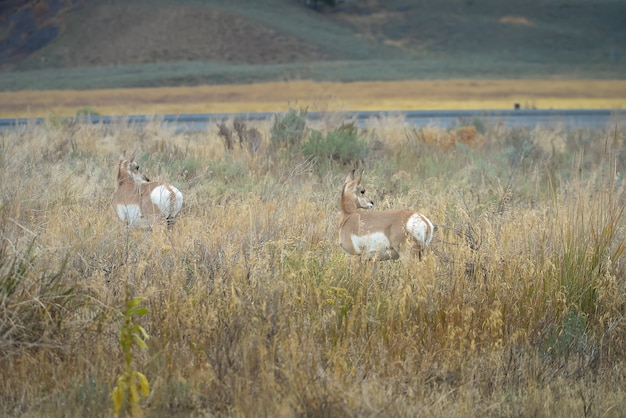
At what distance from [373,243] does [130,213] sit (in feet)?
8.81

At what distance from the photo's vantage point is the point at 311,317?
269 inches

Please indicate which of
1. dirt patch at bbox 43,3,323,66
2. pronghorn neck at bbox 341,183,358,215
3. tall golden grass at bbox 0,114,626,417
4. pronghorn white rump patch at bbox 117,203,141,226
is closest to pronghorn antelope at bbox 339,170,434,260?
tall golden grass at bbox 0,114,626,417

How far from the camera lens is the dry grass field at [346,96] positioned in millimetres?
40438

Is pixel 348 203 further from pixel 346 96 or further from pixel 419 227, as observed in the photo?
pixel 346 96

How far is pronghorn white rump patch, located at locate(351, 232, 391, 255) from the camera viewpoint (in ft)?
25.2

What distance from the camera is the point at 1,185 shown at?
10.2 meters

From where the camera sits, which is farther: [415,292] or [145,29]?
[145,29]

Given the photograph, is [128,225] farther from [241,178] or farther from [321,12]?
[321,12]

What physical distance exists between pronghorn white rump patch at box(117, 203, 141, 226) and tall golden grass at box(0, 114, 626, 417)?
0.13m

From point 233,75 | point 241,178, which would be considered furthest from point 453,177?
point 233,75

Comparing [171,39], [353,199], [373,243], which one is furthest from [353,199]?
[171,39]

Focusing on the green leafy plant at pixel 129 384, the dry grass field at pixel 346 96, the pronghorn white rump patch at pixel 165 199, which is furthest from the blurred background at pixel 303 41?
the green leafy plant at pixel 129 384

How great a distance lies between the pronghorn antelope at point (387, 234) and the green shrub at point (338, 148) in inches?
254

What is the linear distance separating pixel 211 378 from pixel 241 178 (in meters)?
7.39
